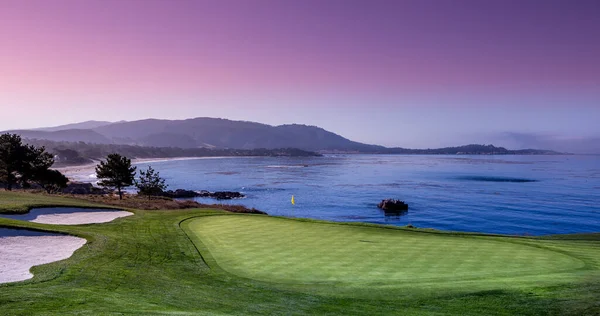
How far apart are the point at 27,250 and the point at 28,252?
0.33 meters

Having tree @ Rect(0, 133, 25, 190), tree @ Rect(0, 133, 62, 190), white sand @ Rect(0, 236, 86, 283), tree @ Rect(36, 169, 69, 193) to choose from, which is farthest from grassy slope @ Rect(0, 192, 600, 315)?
tree @ Rect(36, 169, 69, 193)

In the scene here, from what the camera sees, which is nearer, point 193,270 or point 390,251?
point 193,270

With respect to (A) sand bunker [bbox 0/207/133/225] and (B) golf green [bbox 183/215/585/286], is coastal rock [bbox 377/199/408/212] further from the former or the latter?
(A) sand bunker [bbox 0/207/133/225]

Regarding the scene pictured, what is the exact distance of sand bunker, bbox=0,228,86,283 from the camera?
12.0 metres

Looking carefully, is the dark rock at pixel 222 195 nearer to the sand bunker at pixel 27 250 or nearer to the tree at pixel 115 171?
the tree at pixel 115 171

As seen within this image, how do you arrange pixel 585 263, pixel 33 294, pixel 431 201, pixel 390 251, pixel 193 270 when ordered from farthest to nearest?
1. pixel 431 201
2. pixel 390 251
3. pixel 585 263
4. pixel 193 270
5. pixel 33 294

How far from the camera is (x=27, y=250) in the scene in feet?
48.8

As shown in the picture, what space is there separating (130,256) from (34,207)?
571 inches

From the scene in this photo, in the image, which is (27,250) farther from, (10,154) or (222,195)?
(222,195)

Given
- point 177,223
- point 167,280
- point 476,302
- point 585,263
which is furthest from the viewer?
point 177,223

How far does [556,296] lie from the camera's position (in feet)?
34.6

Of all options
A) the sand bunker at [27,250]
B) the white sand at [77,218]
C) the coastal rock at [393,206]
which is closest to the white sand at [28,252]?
the sand bunker at [27,250]

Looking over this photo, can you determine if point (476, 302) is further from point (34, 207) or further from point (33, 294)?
point (34, 207)

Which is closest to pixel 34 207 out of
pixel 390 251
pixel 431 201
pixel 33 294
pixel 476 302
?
pixel 33 294
